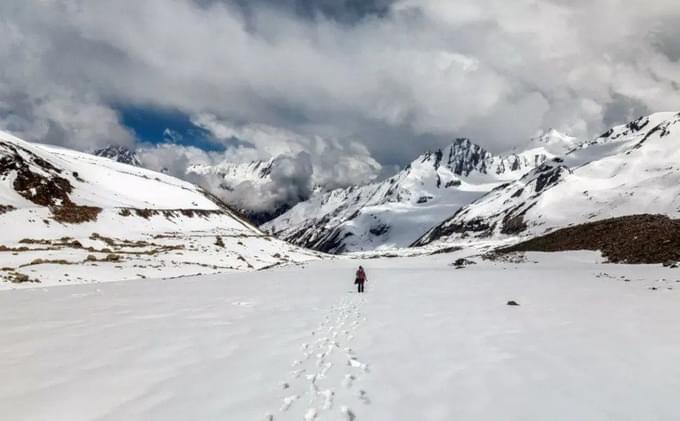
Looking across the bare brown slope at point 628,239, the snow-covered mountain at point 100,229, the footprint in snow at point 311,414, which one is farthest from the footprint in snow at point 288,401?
the snow-covered mountain at point 100,229

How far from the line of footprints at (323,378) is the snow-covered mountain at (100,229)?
3740 cm

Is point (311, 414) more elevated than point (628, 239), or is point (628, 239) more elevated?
point (628, 239)

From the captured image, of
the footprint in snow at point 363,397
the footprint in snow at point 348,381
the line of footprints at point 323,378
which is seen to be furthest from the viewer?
the footprint in snow at point 348,381

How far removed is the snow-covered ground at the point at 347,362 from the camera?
310 inches

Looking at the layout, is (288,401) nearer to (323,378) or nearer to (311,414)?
(311,414)

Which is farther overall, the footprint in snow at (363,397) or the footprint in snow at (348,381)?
the footprint in snow at (348,381)

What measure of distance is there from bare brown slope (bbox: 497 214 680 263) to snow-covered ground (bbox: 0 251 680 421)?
24899 mm

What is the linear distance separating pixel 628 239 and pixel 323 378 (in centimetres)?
5199

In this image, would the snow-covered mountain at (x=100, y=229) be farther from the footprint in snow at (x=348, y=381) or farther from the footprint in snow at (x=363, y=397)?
the footprint in snow at (x=363, y=397)

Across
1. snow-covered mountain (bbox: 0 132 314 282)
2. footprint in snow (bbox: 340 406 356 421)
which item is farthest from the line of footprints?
snow-covered mountain (bbox: 0 132 314 282)

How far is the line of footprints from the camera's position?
780 cm

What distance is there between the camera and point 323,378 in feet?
31.6

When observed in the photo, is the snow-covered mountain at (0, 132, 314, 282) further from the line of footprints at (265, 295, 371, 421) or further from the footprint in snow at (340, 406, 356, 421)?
the footprint in snow at (340, 406, 356, 421)

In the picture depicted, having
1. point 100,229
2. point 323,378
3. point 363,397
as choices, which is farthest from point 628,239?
point 100,229
